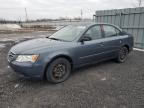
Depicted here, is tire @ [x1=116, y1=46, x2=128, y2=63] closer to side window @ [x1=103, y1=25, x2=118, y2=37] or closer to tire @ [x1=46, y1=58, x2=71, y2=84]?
side window @ [x1=103, y1=25, x2=118, y2=37]

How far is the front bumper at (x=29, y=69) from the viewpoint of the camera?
3593 millimetres

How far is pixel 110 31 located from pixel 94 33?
0.86 metres

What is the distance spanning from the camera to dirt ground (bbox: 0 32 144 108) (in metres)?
3.18

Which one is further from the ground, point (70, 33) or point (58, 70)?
point (70, 33)

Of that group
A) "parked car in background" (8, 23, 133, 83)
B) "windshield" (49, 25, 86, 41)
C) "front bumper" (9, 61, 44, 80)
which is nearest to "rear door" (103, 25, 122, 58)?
Result: "parked car in background" (8, 23, 133, 83)

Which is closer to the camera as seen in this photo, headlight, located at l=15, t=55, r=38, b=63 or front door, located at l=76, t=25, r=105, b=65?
headlight, located at l=15, t=55, r=38, b=63

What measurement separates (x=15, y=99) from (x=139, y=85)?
9.82 feet

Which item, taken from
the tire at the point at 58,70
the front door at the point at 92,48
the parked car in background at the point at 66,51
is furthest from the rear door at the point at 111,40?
the tire at the point at 58,70

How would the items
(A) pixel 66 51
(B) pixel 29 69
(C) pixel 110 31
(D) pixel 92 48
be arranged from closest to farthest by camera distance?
(B) pixel 29 69 < (A) pixel 66 51 < (D) pixel 92 48 < (C) pixel 110 31

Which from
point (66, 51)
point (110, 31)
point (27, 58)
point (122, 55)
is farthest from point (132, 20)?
point (27, 58)

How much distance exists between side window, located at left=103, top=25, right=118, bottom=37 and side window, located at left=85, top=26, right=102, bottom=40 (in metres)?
0.31

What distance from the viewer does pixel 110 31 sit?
5.45 m

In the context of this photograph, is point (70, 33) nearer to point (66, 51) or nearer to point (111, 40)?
point (66, 51)

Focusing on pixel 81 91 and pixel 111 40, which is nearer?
pixel 81 91
